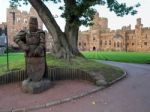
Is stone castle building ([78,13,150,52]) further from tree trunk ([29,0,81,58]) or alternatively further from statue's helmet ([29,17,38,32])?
statue's helmet ([29,17,38,32])

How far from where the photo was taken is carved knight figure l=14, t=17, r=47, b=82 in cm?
1145

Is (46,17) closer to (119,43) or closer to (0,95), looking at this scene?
(0,95)

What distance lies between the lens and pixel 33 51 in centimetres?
1144

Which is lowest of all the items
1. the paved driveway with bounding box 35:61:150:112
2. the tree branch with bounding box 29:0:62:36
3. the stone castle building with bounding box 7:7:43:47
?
the paved driveway with bounding box 35:61:150:112

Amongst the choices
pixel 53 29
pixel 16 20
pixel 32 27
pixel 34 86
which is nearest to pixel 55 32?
pixel 53 29

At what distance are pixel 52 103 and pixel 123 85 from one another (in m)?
4.55

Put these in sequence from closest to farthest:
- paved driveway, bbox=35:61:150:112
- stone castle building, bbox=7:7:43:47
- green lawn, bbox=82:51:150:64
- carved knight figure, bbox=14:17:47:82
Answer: paved driveway, bbox=35:61:150:112, carved knight figure, bbox=14:17:47:82, green lawn, bbox=82:51:150:64, stone castle building, bbox=7:7:43:47

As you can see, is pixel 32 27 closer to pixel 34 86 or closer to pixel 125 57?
pixel 34 86

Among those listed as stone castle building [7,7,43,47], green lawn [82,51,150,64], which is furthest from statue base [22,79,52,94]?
stone castle building [7,7,43,47]

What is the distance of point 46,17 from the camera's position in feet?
60.1

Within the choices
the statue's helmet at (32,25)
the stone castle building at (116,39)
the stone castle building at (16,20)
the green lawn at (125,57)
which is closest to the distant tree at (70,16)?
the statue's helmet at (32,25)

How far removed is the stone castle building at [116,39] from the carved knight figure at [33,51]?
71.5 meters

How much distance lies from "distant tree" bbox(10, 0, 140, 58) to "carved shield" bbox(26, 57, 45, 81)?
5906mm

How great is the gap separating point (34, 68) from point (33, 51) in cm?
67
